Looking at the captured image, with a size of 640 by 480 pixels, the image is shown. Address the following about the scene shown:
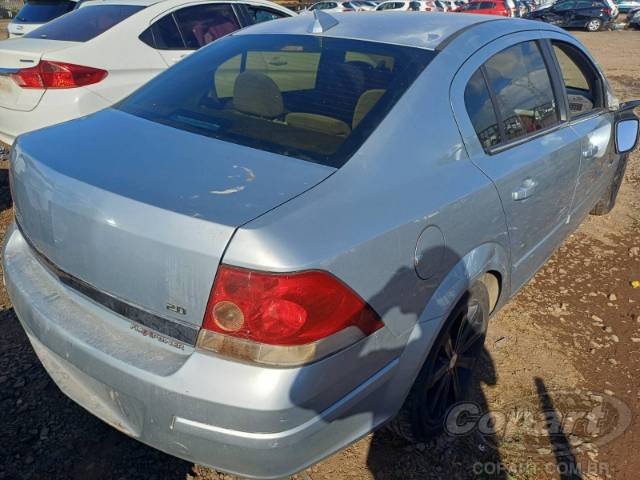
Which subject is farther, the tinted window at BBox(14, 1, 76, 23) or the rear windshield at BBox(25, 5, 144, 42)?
the tinted window at BBox(14, 1, 76, 23)

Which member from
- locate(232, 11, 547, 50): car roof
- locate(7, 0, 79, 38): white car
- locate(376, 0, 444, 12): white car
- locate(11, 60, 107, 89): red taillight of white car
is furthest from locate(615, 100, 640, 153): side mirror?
locate(376, 0, 444, 12): white car

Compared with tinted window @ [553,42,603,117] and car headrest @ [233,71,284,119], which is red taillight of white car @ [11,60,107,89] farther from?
tinted window @ [553,42,603,117]

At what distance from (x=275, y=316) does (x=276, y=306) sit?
0.10 ft

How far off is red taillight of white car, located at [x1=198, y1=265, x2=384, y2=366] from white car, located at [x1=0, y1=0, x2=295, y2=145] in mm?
3403

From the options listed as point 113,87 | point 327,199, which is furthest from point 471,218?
point 113,87

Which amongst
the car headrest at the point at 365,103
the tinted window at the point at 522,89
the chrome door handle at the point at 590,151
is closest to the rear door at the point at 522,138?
the tinted window at the point at 522,89

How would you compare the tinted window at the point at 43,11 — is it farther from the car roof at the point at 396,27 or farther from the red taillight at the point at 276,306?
Result: the red taillight at the point at 276,306

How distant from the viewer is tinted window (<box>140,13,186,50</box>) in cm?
489

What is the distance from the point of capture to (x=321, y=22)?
257 centimetres

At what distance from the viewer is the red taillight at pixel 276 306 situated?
142 cm

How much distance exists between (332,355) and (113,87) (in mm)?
3796

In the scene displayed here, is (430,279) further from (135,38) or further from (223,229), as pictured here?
(135,38)

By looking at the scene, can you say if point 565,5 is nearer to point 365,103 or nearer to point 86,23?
point 86,23

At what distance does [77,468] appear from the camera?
212 centimetres
